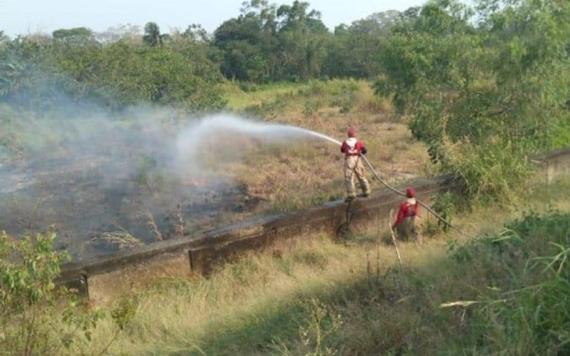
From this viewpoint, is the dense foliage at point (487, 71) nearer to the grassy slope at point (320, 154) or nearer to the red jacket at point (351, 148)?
the grassy slope at point (320, 154)

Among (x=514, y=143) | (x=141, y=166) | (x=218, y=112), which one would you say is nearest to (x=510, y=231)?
(x=514, y=143)

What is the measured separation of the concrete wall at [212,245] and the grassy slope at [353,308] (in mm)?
341

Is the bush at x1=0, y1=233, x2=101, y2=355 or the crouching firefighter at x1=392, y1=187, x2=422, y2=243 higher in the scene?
the bush at x1=0, y1=233, x2=101, y2=355

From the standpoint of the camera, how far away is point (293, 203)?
10266 millimetres

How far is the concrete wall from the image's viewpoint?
689 centimetres

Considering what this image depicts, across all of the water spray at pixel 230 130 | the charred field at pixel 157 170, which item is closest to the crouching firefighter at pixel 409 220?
the charred field at pixel 157 170

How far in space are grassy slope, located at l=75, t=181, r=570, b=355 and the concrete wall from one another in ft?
1.12

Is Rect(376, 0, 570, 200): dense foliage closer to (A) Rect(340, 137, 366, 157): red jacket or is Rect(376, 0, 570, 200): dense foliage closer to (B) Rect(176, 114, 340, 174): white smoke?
(A) Rect(340, 137, 366, 157): red jacket

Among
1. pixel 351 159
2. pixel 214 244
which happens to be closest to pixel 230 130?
pixel 351 159

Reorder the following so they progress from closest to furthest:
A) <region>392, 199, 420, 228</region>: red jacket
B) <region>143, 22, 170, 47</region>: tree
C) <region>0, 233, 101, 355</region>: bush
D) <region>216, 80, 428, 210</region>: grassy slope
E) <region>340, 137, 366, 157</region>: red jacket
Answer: <region>0, 233, 101, 355</region>: bush, <region>392, 199, 420, 228</region>: red jacket, <region>340, 137, 366, 157</region>: red jacket, <region>216, 80, 428, 210</region>: grassy slope, <region>143, 22, 170, 47</region>: tree

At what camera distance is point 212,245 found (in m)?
7.66

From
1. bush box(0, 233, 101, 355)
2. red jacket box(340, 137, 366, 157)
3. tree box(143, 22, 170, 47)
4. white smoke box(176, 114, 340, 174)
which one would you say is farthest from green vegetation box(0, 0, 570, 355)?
tree box(143, 22, 170, 47)

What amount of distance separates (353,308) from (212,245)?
10.5ft

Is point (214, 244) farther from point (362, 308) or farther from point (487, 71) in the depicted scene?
point (487, 71)
